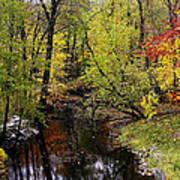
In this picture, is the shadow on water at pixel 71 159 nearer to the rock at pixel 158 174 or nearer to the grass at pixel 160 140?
the rock at pixel 158 174

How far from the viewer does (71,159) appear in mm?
10555

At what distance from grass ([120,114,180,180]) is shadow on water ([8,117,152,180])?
34.2 inches

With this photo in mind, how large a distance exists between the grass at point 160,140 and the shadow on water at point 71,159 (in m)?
0.87

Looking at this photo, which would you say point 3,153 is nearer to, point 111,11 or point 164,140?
point 164,140

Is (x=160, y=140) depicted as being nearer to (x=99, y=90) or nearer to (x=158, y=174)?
(x=158, y=174)

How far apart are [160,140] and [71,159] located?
13.5 feet

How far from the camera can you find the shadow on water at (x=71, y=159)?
8.93m

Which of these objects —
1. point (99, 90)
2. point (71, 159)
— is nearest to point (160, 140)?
point (71, 159)

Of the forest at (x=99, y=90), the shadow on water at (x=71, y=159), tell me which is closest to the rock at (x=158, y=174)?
the forest at (x=99, y=90)

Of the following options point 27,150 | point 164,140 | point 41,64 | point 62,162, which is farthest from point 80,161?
point 41,64

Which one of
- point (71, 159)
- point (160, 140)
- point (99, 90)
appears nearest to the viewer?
point (71, 159)

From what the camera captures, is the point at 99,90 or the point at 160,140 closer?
the point at 160,140

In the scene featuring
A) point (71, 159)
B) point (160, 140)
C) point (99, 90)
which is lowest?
point (71, 159)

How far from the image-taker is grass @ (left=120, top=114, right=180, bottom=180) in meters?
8.55
